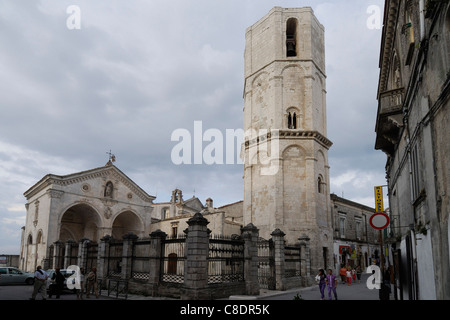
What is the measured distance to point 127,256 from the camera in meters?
18.3

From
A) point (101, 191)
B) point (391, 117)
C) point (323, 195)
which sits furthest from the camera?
point (101, 191)

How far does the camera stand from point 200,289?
14.3 meters

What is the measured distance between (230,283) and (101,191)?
22795mm

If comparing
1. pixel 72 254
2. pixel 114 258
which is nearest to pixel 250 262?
pixel 114 258

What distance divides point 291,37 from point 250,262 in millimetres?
21496

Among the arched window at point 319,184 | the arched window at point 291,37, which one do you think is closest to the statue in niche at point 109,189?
the arched window at point 319,184

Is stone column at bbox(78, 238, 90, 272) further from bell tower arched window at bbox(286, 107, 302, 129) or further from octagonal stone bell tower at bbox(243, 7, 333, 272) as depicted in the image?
bell tower arched window at bbox(286, 107, 302, 129)

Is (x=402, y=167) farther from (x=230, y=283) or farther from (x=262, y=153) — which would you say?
(x=262, y=153)

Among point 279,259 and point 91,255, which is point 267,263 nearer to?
point 279,259

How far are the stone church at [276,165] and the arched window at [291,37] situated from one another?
3.3 inches

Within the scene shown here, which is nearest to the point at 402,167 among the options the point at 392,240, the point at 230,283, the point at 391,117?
Answer: the point at 391,117

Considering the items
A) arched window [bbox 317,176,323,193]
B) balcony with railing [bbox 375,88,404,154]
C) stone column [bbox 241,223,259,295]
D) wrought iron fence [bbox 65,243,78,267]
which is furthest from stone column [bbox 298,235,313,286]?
wrought iron fence [bbox 65,243,78,267]

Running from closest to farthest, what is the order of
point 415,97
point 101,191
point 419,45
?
point 419,45
point 415,97
point 101,191
